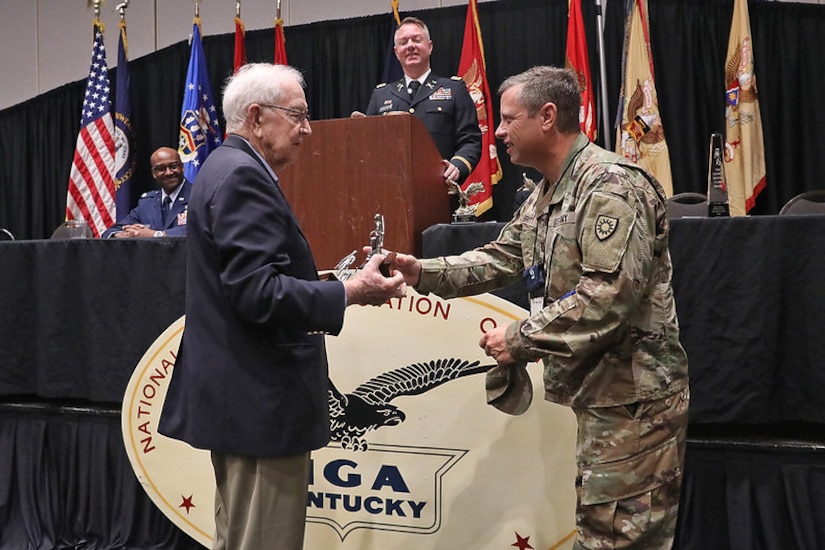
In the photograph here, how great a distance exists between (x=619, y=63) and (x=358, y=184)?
331 cm

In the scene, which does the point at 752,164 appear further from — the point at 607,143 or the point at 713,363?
the point at 713,363

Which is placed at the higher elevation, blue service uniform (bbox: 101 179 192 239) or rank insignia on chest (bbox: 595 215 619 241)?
blue service uniform (bbox: 101 179 192 239)

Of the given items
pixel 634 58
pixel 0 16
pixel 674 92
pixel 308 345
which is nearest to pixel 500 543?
pixel 308 345

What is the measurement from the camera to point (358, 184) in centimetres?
264

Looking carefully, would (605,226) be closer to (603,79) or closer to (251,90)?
(251,90)

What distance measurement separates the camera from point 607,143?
478 centimetres

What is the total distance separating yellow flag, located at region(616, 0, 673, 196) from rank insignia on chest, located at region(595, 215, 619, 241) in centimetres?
319

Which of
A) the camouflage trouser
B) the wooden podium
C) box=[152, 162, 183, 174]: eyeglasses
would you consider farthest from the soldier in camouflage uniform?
box=[152, 162, 183, 174]: eyeglasses

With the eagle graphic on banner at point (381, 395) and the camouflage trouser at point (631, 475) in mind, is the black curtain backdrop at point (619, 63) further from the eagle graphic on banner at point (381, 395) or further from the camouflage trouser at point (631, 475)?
the camouflage trouser at point (631, 475)

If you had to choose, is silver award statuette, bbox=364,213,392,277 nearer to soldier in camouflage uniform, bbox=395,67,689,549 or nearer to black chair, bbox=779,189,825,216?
soldier in camouflage uniform, bbox=395,67,689,549

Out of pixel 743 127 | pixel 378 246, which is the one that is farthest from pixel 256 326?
pixel 743 127

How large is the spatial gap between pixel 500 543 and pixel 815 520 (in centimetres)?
91

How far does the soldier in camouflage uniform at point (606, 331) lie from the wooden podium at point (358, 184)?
0.70 metres

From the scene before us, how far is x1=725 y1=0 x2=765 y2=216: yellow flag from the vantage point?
4.70 meters
